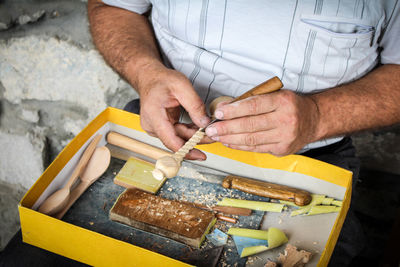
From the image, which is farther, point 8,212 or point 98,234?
point 8,212

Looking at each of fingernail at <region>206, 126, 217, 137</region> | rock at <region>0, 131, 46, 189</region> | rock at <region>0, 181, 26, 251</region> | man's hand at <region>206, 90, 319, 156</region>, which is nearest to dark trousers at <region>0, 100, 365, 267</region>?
man's hand at <region>206, 90, 319, 156</region>

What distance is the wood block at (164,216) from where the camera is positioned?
694mm

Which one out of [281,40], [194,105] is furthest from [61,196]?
[281,40]

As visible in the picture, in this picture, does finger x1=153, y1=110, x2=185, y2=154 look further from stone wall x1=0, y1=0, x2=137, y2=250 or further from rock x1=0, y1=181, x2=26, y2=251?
rock x1=0, y1=181, x2=26, y2=251

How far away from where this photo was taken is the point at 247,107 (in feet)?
2.32

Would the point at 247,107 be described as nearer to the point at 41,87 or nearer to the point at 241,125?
the point at 241,125

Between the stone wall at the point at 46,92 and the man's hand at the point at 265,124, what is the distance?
65 centimetres

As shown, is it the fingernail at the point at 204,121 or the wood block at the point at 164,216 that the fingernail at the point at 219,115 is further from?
the wood block at the point at 164,216

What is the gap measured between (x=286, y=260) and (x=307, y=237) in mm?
88

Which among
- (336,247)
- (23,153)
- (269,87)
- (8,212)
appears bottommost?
(8,212)

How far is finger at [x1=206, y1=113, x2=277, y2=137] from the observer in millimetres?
719

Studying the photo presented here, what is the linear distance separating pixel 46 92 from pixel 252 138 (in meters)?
1.02

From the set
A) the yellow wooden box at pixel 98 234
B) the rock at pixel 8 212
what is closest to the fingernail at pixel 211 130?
the yellow wooden box at pixel 98 234

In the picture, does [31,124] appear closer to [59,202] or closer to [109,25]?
[109,25]
